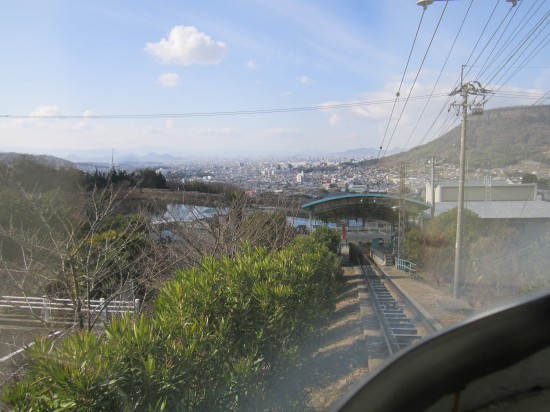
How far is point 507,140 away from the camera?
38438mm

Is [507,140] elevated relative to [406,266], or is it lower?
elevated

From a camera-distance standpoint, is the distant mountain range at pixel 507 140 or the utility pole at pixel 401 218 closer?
the utility pole at pixel 401 218

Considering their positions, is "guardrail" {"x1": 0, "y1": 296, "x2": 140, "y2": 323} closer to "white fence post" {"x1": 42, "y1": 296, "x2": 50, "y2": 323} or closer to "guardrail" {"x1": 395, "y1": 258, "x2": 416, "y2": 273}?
"white fence post" {"x1": 42, "y1": 296, "x2": 50, "y2": 323}

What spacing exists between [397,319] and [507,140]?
3152cm

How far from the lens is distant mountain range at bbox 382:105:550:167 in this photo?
34.4 meters

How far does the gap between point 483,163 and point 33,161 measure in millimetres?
34665

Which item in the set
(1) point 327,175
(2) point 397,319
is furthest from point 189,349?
(1) point 327,175

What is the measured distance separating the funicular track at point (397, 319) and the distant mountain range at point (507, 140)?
1954 cm

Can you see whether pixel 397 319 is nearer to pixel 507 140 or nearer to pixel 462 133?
pixel 462 133

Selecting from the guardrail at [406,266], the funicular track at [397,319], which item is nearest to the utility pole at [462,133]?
the funicular track at [397,319]

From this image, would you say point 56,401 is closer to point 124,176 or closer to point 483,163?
point 124,176

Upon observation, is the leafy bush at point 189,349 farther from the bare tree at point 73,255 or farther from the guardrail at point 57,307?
the bare tree at point 73,255

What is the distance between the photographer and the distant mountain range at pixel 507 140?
3438 cm

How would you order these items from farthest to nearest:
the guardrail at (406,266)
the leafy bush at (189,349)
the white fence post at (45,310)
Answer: the guardrail at (406,266) < the white fence post at (45,310) < the leafy bush at (189,349)
